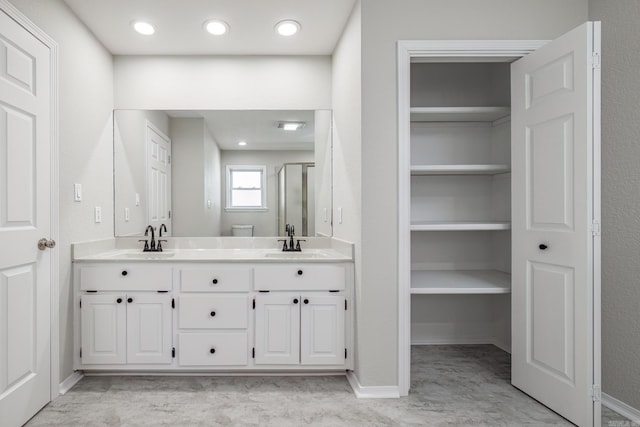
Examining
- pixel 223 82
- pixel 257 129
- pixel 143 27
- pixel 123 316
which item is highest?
pixel 143 27

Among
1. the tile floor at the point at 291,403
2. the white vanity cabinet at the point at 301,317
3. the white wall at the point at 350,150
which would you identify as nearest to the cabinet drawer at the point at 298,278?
the white vanity cabinet at the point at 301,317

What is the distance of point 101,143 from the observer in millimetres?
2941

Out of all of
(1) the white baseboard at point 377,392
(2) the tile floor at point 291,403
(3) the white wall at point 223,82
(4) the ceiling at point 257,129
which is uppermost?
(3) the white wall at point 223,82

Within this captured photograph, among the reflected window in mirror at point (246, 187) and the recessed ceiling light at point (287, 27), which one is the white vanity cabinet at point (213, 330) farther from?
the recessed ceiling light at point (287, 27)

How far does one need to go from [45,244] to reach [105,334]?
28.3 inches

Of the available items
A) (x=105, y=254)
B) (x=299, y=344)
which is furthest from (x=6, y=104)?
(x=299, y=344)

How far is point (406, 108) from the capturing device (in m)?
2.34

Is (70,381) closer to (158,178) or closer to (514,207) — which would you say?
(158,178)

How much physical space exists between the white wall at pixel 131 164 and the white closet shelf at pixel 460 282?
2183mm

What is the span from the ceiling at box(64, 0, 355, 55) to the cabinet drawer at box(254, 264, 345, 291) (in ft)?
5.39

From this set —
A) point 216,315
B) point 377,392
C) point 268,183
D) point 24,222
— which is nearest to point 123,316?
point 216,315

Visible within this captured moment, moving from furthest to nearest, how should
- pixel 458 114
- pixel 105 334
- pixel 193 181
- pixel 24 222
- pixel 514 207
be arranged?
pixel 193 181 → pixel 458 114 → pixel 105 334 → pixel 514 207 → pixel 24 222

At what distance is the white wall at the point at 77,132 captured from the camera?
7.88 feet

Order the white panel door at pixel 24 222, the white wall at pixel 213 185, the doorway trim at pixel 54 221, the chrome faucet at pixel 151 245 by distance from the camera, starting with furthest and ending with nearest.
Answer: the white wall at pixel 213 185 < the chrome faucet at pixel 151 245 < the doorway trim at pixel 54 221 < the white panel door at pixel 24 222
